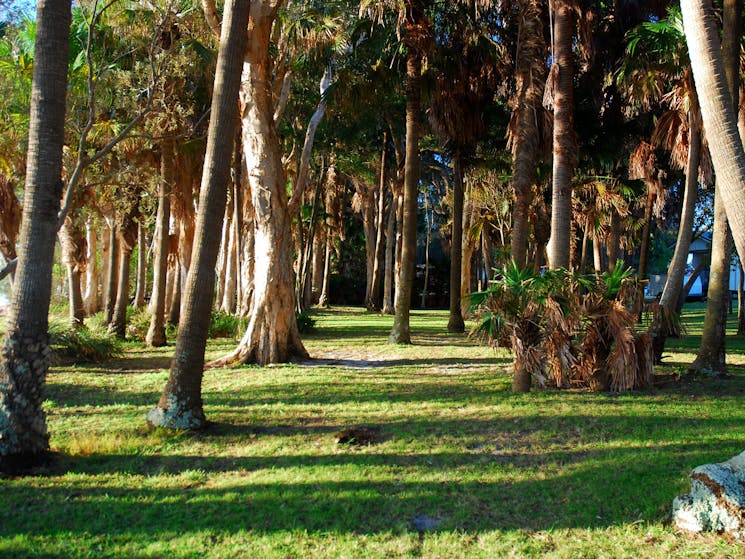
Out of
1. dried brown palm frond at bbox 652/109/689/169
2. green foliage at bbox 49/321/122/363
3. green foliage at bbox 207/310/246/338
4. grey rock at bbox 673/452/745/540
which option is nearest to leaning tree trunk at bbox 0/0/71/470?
grey rock at bbox 673/452/745/540

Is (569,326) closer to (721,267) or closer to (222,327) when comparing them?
(721,267)

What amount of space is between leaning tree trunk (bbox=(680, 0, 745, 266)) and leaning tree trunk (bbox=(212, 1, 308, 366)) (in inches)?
351

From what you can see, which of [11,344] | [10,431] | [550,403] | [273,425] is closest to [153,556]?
[10,431]

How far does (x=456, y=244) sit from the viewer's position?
20.4 meters

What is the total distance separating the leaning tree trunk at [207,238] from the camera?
25.0 ft

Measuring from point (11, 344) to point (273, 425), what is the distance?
3323mm

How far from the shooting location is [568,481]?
236 inches

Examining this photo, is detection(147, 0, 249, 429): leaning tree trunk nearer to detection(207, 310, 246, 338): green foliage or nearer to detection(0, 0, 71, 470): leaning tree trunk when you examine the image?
detection(0, 0, 71, 470): leaning tree trunk

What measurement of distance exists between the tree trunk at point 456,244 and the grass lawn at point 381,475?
10.3 meters

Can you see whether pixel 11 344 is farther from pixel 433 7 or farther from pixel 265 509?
pixel 433 7

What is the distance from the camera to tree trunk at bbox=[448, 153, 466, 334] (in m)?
20.2

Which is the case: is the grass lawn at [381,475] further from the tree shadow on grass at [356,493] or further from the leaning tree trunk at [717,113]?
the leaning tree trunk at [717,113]

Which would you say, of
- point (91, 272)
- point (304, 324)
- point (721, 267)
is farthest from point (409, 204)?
point (91, 272)

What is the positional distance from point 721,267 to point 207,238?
9.14m
